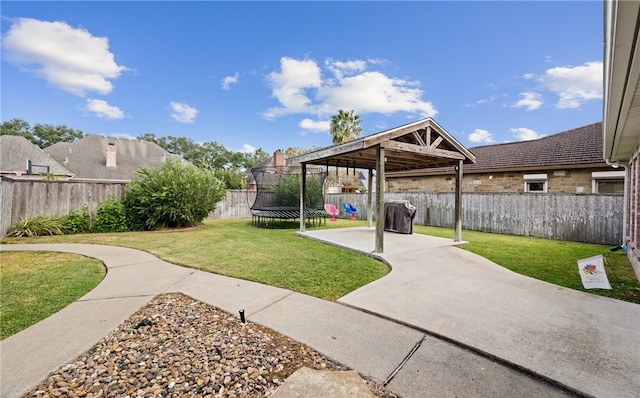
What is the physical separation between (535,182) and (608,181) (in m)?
2.00

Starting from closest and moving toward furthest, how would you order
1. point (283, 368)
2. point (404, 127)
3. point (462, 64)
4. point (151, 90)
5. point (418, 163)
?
point (283, 368)
point (404, 127)
point (418, 163)
point (462, 64)
point (151, 90)

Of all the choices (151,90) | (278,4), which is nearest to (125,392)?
(278,4)

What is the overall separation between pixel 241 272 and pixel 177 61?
38.1 feet

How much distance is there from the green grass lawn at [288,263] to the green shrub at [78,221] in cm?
84

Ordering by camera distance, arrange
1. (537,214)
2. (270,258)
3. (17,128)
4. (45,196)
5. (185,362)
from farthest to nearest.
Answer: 1. (17,128)
2. (537,214)
3. (45,196)
4. (270,258)
5. (185,362)

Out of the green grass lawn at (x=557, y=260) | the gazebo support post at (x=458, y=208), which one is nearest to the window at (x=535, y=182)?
the green grass lawn at (x=557, y=260)

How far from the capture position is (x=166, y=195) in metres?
8.87

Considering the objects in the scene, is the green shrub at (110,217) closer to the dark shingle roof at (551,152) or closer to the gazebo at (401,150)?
the gazebo at (401,150)

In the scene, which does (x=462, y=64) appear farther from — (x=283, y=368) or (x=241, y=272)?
(x=283, y=368)

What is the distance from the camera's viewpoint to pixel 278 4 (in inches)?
349

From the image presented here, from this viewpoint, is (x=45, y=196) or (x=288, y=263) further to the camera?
(x=45, y=196)

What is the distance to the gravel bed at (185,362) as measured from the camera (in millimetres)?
1641

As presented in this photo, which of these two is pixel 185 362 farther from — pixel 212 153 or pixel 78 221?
pixel 212 153

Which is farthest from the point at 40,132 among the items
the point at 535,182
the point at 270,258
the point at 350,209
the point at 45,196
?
the point at 535,182
